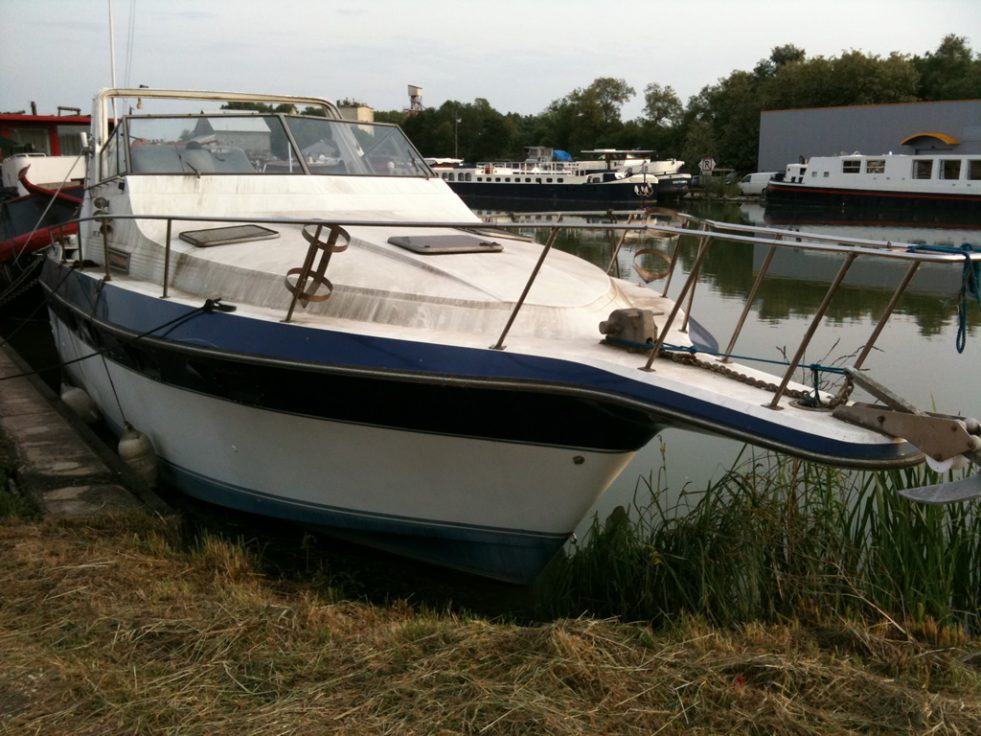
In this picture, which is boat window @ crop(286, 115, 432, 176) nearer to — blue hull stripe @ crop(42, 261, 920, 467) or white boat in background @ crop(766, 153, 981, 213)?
blue hull stripe @ crop(42, 261, 920, 467)

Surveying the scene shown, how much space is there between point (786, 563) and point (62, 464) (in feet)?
16.2

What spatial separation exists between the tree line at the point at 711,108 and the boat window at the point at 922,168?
17.7m

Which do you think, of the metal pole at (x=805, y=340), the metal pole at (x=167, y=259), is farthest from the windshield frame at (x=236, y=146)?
the metal pole at (x=805, y=340)

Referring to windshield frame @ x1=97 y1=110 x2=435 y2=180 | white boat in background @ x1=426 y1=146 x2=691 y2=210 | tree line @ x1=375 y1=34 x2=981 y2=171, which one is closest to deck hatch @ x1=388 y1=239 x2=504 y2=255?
windshield frame @ x1=97 y1=110 x2=435 y2=180

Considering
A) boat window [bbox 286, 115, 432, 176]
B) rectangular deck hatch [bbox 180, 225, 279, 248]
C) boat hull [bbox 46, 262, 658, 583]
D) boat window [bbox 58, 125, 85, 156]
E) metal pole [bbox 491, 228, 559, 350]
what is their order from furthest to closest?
1. boat window [bbox 58, 125, 85, 156]
2. boat window [bbox 286, 115, 432, 176]
3. rectangular deck hatch [bbox 180, 225, 279, 248]
4. boat hull [bbox 46, 262, 658, 583]
5. metal pole [bbox 491, 228, 559, 350]

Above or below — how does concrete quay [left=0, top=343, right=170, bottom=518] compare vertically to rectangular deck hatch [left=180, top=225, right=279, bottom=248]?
below

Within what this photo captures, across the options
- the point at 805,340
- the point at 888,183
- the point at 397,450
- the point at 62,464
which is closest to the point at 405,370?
the point at 397,450

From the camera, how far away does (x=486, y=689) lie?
11.1 ft

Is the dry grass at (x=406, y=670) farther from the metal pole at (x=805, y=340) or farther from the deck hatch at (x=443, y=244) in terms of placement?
the deck hatch at (x=443, y=244)

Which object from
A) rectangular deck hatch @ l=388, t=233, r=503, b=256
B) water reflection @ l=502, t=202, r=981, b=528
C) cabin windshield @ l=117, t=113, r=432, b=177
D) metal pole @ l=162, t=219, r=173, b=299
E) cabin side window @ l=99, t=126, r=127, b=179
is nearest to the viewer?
rectangular deck hatch @ l=388, t=233, r=503, b=256

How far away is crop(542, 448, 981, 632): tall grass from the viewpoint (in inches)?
183

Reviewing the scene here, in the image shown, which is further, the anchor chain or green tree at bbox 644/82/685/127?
green tree at bbox 644/82/685/127

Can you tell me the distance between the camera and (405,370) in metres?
4.53

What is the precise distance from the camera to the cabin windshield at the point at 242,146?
690 cm
